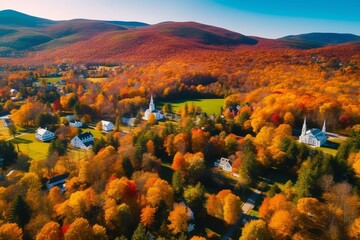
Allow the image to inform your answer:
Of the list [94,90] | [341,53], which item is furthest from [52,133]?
[341,53]

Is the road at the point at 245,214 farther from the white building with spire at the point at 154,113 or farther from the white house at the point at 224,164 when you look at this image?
the white building with spire at the point at 154,113

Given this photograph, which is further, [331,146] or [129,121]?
[129,121]

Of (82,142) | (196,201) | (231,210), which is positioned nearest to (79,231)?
(196,201)

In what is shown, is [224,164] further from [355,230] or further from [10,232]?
[10,232]

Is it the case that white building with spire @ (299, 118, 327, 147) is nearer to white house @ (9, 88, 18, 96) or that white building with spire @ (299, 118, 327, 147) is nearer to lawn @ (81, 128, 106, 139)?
lawn @ (81, 128, 106, 139)

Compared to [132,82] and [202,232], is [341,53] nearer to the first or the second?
[132,82]

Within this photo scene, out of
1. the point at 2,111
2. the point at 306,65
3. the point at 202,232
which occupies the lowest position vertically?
the point at 2,111
